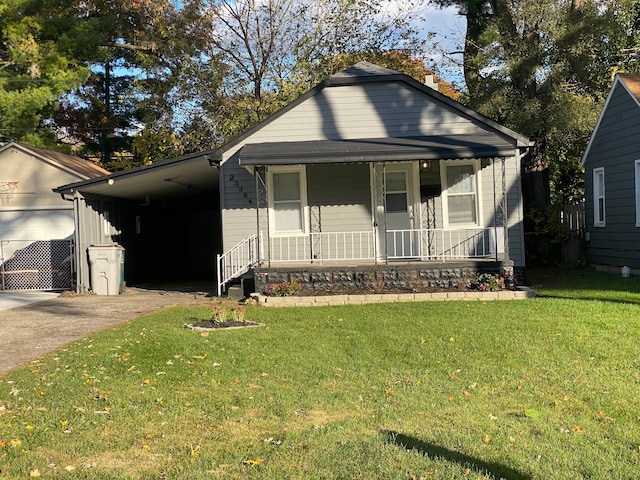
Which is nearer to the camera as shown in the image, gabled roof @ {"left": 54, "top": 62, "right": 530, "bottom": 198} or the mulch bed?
the mulch bed

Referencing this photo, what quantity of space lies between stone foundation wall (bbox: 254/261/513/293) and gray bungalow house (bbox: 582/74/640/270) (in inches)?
164

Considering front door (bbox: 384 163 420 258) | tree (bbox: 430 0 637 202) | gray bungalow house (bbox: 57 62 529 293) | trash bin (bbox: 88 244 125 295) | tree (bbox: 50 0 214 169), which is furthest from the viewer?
tree (bbox: 50 0 214 169)

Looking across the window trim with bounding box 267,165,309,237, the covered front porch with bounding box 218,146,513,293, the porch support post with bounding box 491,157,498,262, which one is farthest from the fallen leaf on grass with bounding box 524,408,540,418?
the window trim with bounding box 267,165,309,237

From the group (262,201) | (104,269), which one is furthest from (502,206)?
(104,269)

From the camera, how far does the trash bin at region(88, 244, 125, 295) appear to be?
44.2ft

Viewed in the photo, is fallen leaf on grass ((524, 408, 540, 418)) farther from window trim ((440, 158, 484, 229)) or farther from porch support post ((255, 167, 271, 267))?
window trim ((440, 158, 484, 229))

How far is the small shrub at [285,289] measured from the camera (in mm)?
11133

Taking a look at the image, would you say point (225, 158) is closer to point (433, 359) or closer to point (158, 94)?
point (433, 359)

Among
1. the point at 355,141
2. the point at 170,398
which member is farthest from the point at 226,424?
the point at 355,141

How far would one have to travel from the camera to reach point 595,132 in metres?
14.8

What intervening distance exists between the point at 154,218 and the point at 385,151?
10927 millimetres

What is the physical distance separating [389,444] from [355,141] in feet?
30.0

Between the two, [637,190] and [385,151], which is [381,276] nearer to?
[385,151]

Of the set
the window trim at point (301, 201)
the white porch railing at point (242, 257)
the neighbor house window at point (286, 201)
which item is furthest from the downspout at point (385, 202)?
the white porch railing at point (242, 257)
